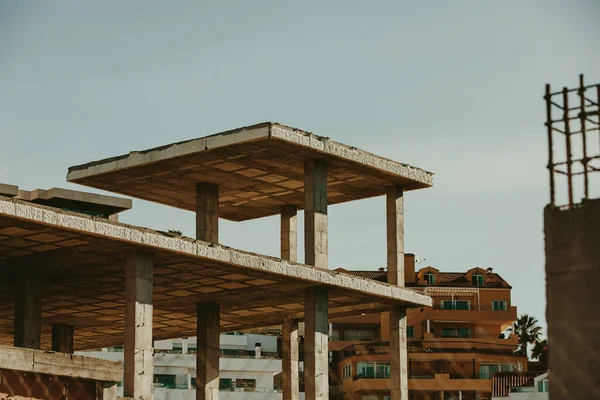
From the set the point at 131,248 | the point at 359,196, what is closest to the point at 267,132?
the point at 131,248

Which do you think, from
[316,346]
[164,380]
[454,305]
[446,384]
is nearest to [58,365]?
[316,346]

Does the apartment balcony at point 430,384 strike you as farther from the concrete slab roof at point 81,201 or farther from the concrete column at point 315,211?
the concrete column at point 315,211

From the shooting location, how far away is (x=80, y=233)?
42.8 metres

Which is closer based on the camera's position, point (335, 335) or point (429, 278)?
point (429, 278)

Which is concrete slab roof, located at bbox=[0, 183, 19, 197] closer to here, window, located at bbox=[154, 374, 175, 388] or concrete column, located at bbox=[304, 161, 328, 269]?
concrete column, located at bbox=[304, 161, 328, 269]

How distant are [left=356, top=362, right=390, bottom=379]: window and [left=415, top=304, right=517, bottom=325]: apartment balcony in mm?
10048

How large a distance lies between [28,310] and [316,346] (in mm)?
11354

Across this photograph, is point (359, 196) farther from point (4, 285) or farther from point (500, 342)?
point (500, 342)

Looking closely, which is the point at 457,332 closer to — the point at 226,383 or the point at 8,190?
the point at 226,383

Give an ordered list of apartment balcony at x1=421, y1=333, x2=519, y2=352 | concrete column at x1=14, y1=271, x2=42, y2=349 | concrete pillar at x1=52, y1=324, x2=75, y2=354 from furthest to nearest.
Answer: apartment balcony at x1=421, y1=333, x2=519, y2=352
concrete pillar at x1=52, y1=324, x2=75, y2=354
concrete column at x1=14, y1=271, x2=42, y2=349

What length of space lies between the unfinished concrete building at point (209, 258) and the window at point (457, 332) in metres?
46.5

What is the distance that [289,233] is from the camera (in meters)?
59.8

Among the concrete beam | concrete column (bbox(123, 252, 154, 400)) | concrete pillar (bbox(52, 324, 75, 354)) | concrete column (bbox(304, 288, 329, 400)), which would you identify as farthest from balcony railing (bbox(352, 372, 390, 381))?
the concrete beam

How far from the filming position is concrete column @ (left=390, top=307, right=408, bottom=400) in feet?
181
